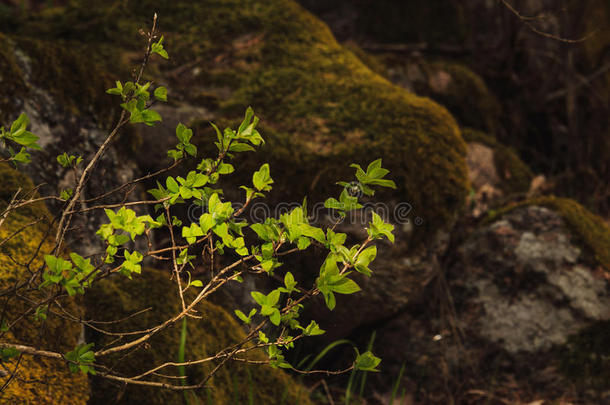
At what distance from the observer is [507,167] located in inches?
187

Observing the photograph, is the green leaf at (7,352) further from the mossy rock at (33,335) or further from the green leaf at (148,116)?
the green leaf at (148,116)

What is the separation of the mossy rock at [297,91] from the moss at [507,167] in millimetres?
1326

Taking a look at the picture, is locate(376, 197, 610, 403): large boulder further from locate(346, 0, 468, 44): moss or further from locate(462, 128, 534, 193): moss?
locate(346, 0, 468, 44): moss

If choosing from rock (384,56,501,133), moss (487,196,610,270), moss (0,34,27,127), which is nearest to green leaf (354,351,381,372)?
moss (0,34,27,127)

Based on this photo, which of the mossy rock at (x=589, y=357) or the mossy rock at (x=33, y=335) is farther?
the mossy rock at (x=589, y=357)

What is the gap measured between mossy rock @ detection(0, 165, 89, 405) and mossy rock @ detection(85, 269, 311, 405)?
0.63ft

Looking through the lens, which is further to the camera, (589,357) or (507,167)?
(507,167)

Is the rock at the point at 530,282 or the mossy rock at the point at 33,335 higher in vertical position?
the mossy rock at the point at 33,335

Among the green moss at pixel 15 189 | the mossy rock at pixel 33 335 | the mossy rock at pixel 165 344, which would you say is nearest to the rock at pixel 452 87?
the mossy rock at pixel 165 344

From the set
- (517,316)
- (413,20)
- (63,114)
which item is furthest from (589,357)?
(413,20)

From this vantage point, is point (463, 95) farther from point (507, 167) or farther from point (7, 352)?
point (7, 352)

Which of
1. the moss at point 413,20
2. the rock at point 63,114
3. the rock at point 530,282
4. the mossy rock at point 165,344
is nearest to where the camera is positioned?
the mossy rock at point 165,344

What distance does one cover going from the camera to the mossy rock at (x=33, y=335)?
1424 millimetres

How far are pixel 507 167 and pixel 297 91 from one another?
2.57 metres
